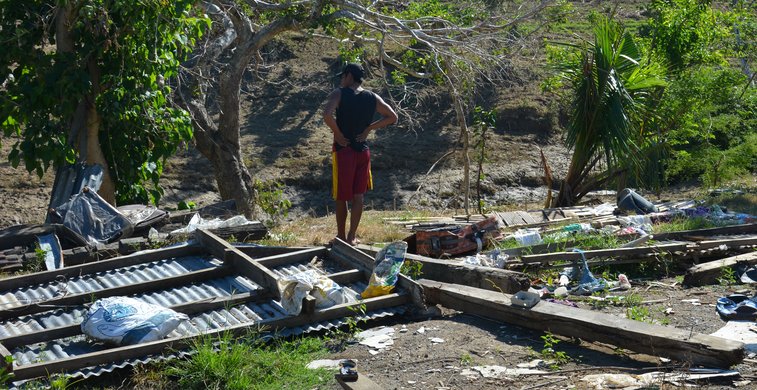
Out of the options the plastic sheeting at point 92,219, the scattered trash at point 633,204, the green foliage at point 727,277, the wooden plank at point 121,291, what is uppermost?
the plastic sheeting at point 92,219

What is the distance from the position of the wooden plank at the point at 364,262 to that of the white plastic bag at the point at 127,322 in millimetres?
1714

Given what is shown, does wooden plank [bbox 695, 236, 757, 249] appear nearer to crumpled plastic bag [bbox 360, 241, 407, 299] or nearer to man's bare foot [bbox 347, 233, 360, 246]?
crumpled plastic bag [bbox 360, 241, 407, 299]

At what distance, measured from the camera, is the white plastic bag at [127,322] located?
5836mm

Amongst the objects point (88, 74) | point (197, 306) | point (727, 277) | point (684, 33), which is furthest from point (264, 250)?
point (684, 33)

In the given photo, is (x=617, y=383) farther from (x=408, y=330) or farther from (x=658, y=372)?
(x=408, y=330)

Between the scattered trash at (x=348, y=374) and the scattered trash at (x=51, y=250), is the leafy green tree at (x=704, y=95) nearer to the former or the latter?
the scattered trash at (x=51, y=250)

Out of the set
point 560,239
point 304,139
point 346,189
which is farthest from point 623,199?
point 304,139

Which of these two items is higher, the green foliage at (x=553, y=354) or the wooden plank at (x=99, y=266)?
the wooden plank at (x=99, y=266)

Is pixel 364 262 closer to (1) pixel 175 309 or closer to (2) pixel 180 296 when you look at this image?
(2) pixel 180 296

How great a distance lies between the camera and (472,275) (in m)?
7.23

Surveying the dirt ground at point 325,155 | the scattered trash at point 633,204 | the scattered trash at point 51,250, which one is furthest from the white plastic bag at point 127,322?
the dirt ground at point 325,155

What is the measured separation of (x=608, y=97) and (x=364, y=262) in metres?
6.46

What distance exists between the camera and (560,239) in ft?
28.9

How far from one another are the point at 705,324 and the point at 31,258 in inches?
227
